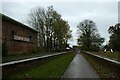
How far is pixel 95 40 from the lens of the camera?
97.6 metres

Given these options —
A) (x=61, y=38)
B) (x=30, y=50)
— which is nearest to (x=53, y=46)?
(x=61, y=38)

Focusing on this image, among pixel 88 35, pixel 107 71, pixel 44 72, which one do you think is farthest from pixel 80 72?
pixel 88 35

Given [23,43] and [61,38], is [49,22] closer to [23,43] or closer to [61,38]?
[61,38]

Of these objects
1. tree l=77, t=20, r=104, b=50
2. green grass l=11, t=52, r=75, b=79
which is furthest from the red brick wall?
tree l=77, t=20, r=104, b=50

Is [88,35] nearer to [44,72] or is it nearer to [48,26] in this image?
[48,26]

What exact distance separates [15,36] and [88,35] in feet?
183

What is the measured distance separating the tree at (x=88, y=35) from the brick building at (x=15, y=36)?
41462mm

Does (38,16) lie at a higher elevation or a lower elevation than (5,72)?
higher

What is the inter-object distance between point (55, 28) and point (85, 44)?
2634 cm

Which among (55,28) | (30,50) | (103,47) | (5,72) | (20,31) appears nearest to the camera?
(5,72)

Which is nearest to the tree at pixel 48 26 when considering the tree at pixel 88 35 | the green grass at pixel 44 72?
the tree at pixel 88 35

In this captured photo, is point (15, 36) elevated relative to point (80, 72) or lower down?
elevated

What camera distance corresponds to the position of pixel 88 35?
93625 millimetres

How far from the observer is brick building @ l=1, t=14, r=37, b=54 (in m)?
36.7
